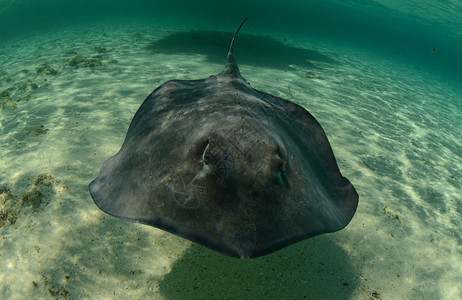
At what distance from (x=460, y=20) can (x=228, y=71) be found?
55.9 m

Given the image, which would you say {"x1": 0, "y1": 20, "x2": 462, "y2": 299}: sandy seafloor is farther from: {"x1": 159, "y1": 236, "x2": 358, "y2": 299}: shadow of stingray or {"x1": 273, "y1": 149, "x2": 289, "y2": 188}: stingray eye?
{"x1": 273, "y1": 149, "x2": 289, "y2": 188}: stingray eye

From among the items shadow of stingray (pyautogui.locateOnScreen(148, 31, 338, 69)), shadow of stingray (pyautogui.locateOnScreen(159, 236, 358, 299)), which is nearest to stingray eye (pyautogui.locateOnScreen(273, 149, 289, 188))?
shadow of stingray (pyautogui.locateOnScreen(159, 236, 358, 299))


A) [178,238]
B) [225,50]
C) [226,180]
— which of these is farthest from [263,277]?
[225,50]

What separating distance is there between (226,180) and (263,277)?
68.8 inches

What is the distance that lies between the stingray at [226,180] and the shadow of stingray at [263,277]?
1213mm

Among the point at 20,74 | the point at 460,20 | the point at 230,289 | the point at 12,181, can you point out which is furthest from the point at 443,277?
the point at 460,20

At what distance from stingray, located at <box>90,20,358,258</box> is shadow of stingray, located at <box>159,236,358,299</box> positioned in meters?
1.21

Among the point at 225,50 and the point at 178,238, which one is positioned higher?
the point at 225,50

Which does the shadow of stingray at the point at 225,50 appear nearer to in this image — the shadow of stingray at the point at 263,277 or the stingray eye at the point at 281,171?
the shadow of stingray at the point at 263,277

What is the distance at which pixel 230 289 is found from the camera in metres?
2.78

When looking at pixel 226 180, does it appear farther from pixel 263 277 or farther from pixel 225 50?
pixel 225 50

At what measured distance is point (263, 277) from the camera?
9.75 feet

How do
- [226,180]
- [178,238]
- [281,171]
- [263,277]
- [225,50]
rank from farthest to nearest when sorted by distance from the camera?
1. [225,50]
2. [178,238]
3. [263,277]
4. [281,171]
5. [226,180]

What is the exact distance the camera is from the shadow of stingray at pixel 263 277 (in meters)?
2.76
